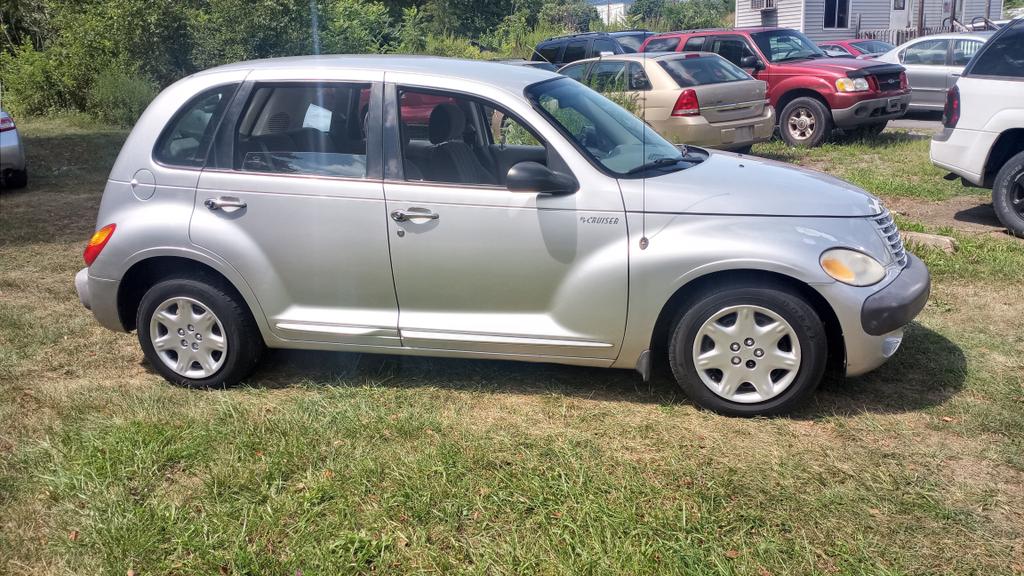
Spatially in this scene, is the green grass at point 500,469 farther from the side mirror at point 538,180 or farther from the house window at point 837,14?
the house window at point 837,14

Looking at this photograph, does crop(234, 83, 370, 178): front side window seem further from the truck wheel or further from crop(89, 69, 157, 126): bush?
crop(89, 69, 157, 126): bush

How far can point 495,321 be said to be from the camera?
186 inches

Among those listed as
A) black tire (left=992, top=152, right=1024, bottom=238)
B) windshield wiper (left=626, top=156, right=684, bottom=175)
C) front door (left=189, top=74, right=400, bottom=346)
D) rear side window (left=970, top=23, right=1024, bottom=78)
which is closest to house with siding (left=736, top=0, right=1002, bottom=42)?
rear side window (left=970, top=23, right=1024, bottom=78)

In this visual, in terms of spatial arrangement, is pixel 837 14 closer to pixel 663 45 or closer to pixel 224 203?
pixel 663 45

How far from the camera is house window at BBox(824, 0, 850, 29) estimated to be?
38.2 metres

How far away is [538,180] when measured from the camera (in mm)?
4480

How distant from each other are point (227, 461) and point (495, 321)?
1.45 metres

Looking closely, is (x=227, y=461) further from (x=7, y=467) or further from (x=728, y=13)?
(x=728, y=13)

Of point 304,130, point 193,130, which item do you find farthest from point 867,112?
point 193,130

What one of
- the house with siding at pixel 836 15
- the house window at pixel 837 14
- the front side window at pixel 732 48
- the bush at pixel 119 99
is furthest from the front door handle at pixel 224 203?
the house window at pixel 837 14

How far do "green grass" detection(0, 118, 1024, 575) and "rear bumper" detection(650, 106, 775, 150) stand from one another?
19.1 ft

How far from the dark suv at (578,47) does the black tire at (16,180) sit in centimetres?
839

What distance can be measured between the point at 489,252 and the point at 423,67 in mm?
1107

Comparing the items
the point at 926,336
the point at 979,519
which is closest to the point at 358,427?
the point at 979,519
